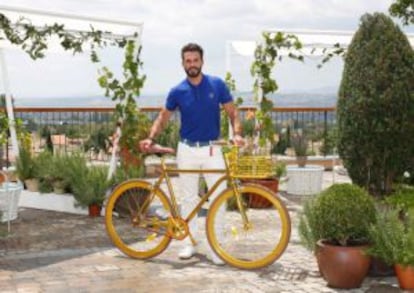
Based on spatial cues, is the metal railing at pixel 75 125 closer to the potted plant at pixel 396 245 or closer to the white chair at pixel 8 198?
the white chair at pixel 8 198

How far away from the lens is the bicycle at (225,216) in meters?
5.30

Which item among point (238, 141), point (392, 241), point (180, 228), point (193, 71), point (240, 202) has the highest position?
point (193, 71)

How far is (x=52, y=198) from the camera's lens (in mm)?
8258

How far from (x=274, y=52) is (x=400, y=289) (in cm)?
518

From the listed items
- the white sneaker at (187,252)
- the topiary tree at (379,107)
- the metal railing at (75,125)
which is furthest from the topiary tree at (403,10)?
the metal railing at (75,125)

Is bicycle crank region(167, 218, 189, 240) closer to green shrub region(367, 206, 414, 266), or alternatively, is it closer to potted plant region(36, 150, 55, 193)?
green shrub region(367, 206, 414, 266)

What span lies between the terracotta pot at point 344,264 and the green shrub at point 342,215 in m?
0.09

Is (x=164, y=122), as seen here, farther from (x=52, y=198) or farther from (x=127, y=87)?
(x=52, y=198)

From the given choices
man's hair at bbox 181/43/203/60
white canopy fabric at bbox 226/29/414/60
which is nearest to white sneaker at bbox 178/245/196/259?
man's hair at bbox 181/43/203/60

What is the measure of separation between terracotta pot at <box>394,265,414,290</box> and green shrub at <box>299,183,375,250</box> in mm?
302

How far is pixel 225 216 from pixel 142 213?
2.40ft

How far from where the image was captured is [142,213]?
5.79 m

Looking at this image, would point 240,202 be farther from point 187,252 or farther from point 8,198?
point 8,198

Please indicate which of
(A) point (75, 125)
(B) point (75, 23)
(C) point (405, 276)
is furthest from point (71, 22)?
(A) point (75, 125)
